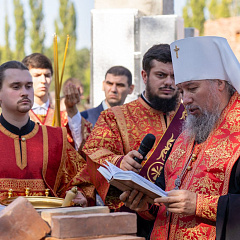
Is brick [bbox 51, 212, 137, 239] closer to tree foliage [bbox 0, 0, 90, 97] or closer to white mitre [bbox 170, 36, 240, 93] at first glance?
white mitre [bbox 170, 36, 240, 93]

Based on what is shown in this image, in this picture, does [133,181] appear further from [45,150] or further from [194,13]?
[194,13]

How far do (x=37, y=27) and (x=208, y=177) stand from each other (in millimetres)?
42204

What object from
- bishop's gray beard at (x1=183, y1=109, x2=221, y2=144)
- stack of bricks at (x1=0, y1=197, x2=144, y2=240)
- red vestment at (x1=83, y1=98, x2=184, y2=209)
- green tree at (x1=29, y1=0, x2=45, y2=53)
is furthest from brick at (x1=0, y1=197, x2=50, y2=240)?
green tree at (x1=29, y1=0, x2=45, y2=53)

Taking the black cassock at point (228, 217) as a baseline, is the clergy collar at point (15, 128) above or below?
above

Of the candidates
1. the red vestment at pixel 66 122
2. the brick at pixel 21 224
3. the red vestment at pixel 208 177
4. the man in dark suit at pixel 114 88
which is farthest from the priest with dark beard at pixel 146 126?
the man in dark suit at pixel 114 88

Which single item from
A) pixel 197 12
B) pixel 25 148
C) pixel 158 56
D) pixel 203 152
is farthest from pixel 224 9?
pixel 203 152

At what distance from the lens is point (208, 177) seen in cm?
361

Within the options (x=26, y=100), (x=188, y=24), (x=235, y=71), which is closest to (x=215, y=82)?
(x=235, y=71)

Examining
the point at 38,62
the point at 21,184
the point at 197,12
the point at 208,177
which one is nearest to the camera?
the point at 208,177

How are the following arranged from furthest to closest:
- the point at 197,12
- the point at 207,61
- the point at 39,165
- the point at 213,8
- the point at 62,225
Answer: the point at 213,8 → the point at 197,12 → the point at 39,165 → the point at 207,61 → the point at 62,225

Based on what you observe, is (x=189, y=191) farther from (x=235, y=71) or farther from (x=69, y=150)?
(x=69, y=150)

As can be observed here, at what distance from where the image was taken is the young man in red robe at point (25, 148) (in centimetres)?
441

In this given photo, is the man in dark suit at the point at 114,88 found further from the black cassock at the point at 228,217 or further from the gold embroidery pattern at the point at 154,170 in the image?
the black cassock at the point at 228,217

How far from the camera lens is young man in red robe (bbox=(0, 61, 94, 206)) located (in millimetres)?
4414
